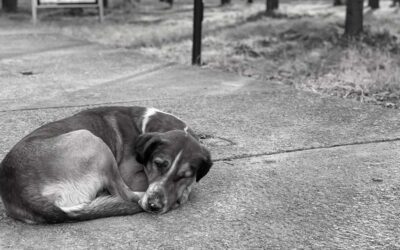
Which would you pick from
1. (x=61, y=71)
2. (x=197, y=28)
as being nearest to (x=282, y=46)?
(x=197, y=28)

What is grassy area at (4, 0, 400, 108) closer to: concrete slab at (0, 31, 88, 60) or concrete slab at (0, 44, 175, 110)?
concrete slab at (0, 31, 88, 60)

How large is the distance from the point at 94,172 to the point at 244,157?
160 centimetres

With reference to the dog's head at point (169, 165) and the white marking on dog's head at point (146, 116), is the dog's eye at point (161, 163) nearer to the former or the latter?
the dog's head at point (169, 165)

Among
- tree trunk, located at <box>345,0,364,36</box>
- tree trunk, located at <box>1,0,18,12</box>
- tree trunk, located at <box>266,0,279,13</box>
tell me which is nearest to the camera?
tree trunk, located at <box>345,0,364,36</box>

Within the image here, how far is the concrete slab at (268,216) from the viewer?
3.54 meters

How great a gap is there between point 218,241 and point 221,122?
276 centimetres

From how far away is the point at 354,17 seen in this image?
1258 cm

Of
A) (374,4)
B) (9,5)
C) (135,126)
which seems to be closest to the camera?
(135,126)

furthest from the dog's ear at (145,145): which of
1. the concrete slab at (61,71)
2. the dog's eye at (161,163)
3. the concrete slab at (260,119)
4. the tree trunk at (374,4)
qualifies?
the tree trunk at (374,4)

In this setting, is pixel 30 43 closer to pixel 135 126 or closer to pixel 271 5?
pixel 135 126

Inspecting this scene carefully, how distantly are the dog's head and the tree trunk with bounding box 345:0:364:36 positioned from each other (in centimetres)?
916

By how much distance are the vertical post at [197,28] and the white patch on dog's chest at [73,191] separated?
592 cm

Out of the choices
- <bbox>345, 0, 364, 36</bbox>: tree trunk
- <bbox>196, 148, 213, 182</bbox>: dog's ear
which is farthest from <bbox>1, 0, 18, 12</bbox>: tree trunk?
<bbox>196, 148, 213, 182</bbox>: dog's ear

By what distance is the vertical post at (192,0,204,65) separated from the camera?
372 inches
